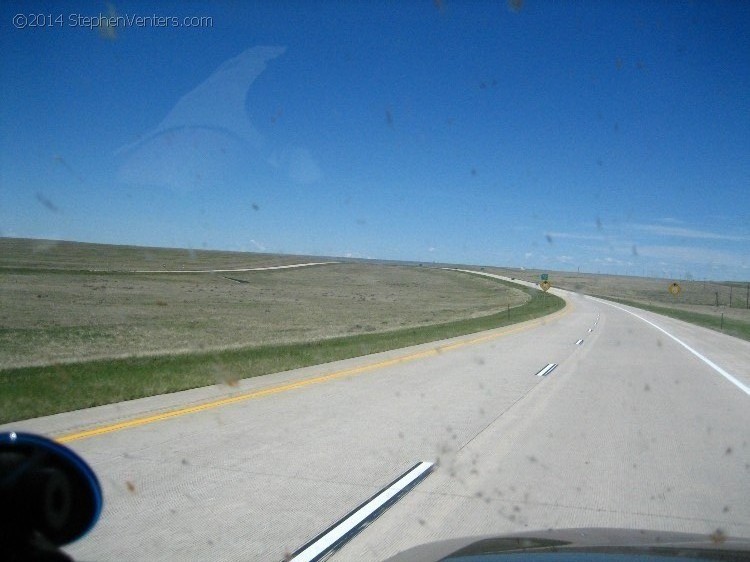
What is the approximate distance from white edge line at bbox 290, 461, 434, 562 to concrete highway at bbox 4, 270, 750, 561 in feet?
0.43

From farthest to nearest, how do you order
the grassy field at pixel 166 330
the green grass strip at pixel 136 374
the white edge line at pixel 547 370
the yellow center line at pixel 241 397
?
the white edge line at pixel 547 370 < the grassy field at pixel 166 330 < the green grass strip at pixel 136 374 < the yellow center line at pixel 241 397

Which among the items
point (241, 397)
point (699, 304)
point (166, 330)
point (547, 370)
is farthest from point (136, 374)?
point (699, 304)

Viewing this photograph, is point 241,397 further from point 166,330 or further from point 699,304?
point 699,304

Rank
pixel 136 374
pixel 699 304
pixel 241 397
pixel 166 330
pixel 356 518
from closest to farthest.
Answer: pixel 356 518 < pixel 241 397 < pixel 136 374 < pixel 166 330 < pixel 699 304

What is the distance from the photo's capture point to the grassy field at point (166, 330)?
13.3 m

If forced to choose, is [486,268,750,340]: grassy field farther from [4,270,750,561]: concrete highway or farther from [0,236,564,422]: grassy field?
[4,270,750,561]: concrete highway

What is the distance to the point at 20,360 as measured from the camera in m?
18.8

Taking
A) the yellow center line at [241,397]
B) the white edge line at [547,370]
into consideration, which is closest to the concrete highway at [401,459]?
the yellow center line at [241,397]

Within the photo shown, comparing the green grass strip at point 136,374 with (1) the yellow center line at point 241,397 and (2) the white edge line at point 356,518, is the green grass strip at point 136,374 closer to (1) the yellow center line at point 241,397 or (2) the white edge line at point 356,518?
(1) the yellow center line at point 241,397

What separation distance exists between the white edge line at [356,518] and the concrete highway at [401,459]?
5.1 inches

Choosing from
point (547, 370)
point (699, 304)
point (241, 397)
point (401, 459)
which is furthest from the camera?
point (699, 304)

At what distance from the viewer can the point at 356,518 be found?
5.71 meters

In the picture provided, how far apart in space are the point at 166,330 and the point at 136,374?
55.5ft

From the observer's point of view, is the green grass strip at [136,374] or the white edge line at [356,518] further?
the green grass strip at [136,374]
